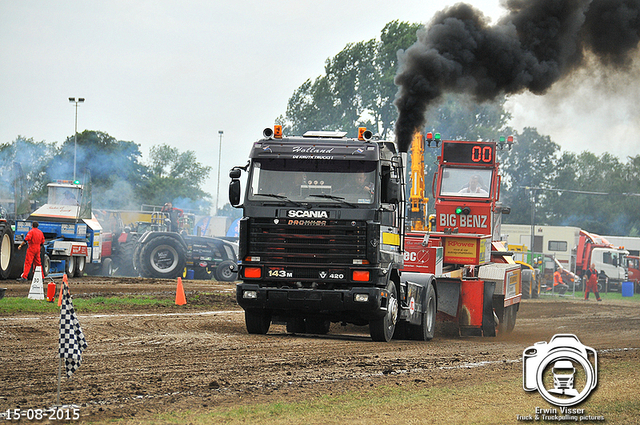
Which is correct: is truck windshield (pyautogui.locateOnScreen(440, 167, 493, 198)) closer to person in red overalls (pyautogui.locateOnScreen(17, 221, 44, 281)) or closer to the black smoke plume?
the black smoke plume

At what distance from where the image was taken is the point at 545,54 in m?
18.0

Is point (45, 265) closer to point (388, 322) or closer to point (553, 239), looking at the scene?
point (388, 322)

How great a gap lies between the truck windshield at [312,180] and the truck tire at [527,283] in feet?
75.2

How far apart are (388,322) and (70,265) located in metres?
17.2

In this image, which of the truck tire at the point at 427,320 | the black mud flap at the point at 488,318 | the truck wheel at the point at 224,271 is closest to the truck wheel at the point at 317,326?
the truck tire at the point at 427,320

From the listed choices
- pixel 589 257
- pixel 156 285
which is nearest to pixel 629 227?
pixel 589 257

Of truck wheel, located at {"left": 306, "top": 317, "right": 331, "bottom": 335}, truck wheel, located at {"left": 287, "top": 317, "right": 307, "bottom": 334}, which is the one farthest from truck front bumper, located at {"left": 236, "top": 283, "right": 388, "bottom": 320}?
truck wheel, located at {"left": 287, "top": 317, "right": 307, "bottom": 334}

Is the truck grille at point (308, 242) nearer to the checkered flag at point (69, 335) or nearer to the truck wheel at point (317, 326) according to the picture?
the truck wheel at point (317, 326)

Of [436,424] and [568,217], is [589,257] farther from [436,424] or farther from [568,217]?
[436,424]

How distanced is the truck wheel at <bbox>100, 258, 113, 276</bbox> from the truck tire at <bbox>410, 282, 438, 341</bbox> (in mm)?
22756

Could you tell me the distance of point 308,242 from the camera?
1186 cm

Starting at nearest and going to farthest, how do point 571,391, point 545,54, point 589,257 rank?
point 571,391, point 545,54, point 589,257

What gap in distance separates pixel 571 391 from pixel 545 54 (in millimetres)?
11543

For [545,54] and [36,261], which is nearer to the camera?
[545,54]
